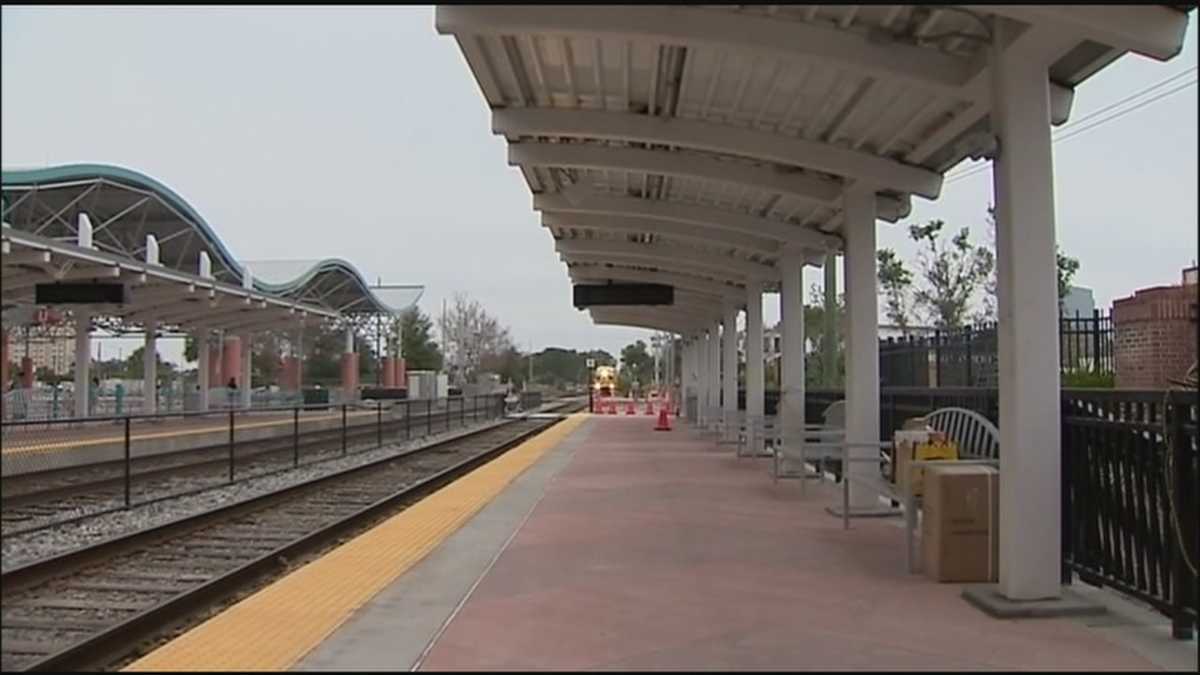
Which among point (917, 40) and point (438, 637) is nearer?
point (438, 637)

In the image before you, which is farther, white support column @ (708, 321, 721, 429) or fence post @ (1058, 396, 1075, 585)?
white support column @ (708, 321, 721, 429)

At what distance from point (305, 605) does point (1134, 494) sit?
5119 millimetres

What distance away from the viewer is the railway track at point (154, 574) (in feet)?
24.0

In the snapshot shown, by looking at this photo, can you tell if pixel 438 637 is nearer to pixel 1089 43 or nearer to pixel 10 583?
pixel 10 583

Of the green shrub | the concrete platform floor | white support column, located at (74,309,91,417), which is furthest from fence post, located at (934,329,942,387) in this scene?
white support column, located at (74,309,91,417)

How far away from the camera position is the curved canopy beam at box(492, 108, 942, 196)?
32.0 feet

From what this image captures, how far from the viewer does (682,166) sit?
37.1ft

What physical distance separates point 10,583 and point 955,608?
7050 millimetres

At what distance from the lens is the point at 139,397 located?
4669cm

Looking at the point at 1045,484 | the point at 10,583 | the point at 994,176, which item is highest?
the point at 994,176

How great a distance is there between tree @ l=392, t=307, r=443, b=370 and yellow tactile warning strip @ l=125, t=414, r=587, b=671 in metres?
87.9

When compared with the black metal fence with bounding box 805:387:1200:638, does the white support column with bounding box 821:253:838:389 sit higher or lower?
higher

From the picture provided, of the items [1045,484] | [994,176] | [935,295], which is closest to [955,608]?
[1045,484]

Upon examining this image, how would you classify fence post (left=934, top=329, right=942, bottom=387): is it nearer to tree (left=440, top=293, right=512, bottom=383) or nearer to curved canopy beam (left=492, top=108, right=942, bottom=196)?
curved canopy beam (left=492, top=108, right=942, bottom=196)
